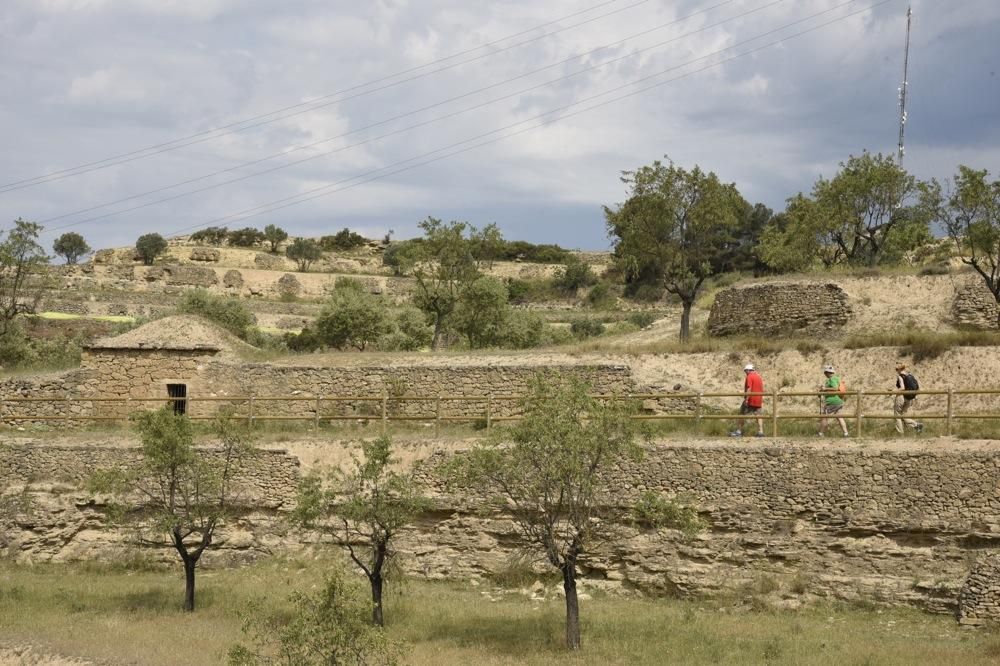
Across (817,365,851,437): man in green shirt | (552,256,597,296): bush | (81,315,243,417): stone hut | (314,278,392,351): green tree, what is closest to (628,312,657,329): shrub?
(552,256,597,296): bush

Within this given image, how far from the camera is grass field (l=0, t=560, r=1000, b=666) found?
1678 cm

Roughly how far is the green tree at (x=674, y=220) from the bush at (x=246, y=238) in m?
63.7

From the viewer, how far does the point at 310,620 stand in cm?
1254

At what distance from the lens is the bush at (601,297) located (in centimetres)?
7388

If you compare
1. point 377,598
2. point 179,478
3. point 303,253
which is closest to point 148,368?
point 179,478

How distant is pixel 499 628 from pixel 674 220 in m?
18.9

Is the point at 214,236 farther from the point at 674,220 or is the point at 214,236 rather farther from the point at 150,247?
the point at 674,220

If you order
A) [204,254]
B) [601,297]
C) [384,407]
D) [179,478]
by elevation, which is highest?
[204,254]

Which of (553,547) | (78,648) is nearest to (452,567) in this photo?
(553,547)

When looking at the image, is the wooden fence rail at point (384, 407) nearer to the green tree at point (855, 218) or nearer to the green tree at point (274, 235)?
the green tree at point (855, 218)

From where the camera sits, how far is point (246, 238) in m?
93.9

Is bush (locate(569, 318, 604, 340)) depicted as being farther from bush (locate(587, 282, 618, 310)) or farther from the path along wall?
the path along wall

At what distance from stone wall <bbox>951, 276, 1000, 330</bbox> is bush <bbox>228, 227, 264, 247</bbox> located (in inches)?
2851

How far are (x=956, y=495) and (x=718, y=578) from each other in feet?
15.0
